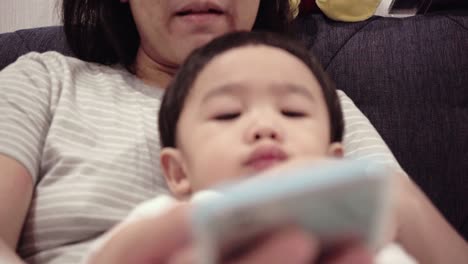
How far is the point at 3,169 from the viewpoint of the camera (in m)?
0.86

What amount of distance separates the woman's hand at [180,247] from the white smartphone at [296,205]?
11 millimetres

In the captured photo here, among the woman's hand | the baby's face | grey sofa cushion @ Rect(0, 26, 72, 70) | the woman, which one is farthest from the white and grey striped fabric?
grey sofa cushion @ Rect(0, 26, 72, 70)

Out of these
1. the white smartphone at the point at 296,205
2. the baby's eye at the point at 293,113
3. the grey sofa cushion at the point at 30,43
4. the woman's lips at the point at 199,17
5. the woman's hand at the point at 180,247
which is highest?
the white smartphone at the point at 296,205

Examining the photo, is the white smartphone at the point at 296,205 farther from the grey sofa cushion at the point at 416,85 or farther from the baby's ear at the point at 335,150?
the grey sofa cushion at the point at 416,85

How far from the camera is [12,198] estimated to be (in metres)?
0.85

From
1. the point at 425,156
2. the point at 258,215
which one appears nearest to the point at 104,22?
the point at 425,156

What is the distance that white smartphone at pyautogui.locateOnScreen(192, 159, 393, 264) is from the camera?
0.37 metres

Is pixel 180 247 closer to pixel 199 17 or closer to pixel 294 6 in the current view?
pixel 199 17

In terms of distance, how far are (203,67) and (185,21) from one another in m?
0.26

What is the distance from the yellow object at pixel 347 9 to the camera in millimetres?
1562

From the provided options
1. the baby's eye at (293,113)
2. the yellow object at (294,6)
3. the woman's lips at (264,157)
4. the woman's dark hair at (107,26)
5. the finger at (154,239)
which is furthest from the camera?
the yellow object at (294,6)

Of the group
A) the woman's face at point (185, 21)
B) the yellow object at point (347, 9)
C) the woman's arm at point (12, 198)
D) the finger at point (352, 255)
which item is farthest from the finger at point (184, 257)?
the yellow object at point (347, 9)

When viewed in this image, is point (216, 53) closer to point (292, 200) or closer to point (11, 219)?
point (11, 219)

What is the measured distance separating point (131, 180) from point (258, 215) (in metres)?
0.56
